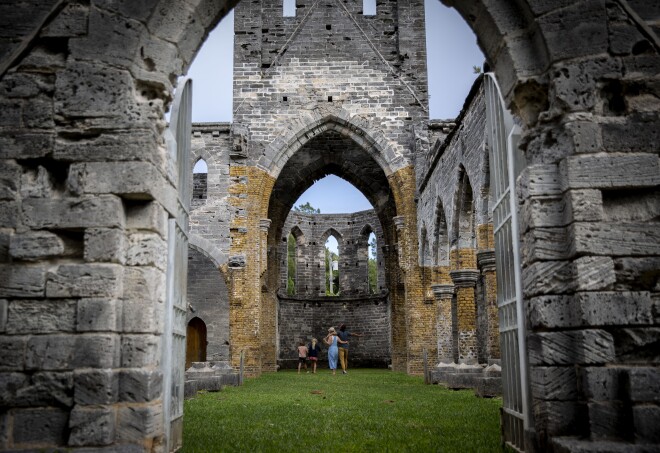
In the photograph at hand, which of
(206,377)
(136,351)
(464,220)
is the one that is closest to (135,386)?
(136,351)

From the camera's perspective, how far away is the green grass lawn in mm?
5695

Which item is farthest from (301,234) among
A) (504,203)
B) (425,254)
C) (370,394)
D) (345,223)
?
(504,203)

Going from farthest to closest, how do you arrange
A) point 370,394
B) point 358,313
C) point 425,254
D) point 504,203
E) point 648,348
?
point 358,313
point 425,254
point 370,394
point 504,203
point 648,348

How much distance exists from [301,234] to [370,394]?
17565 millimetres

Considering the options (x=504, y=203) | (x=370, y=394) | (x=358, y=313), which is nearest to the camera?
(x=504, y=203)

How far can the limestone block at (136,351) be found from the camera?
13.9ft

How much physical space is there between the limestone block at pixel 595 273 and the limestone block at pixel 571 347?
0.92 ft

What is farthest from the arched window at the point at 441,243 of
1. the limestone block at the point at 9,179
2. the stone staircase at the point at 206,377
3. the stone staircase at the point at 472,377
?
the limestone block at the point at 9,179

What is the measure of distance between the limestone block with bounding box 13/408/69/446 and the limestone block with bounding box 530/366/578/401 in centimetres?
302

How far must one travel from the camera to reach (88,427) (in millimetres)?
4016

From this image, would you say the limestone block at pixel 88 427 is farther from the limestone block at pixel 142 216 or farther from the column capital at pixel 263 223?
the column capital at pixel 263 223

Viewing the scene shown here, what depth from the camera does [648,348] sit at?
13.3 feet

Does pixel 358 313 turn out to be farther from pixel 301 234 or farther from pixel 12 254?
pixel 12 254

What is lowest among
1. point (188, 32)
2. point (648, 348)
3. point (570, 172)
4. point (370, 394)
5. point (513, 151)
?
point (370, 394)
